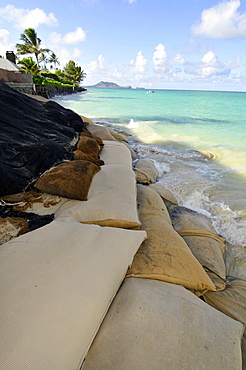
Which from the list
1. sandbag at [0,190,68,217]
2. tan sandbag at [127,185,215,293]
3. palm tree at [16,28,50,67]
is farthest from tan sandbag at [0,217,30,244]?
palm tree at [16,28,50,67]

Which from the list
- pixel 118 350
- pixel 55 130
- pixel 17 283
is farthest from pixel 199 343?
pixel 55 130

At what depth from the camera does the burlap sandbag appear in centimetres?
167

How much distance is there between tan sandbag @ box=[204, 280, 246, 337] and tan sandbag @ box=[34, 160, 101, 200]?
1195mm

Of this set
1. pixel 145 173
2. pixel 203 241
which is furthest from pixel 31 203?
pixel 145 173

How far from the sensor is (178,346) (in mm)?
894

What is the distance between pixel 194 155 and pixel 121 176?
375 centimetres

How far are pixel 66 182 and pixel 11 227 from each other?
0.55 m

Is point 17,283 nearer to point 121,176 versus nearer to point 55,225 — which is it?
point 55,225

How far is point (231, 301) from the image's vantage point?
1.40 metres

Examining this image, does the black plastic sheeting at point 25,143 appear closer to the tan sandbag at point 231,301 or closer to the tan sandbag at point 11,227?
the tan sandbag at point 11,227

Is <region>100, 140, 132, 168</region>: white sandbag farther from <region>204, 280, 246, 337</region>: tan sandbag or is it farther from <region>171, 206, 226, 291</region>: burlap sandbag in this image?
<region>204, 280, 246, 337</region>: tan sandbag

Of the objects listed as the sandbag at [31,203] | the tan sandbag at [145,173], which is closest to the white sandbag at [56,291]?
the sandbag at [31,203]

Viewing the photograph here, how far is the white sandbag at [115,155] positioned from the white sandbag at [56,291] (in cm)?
169

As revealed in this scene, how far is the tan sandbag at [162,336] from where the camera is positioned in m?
0.84
